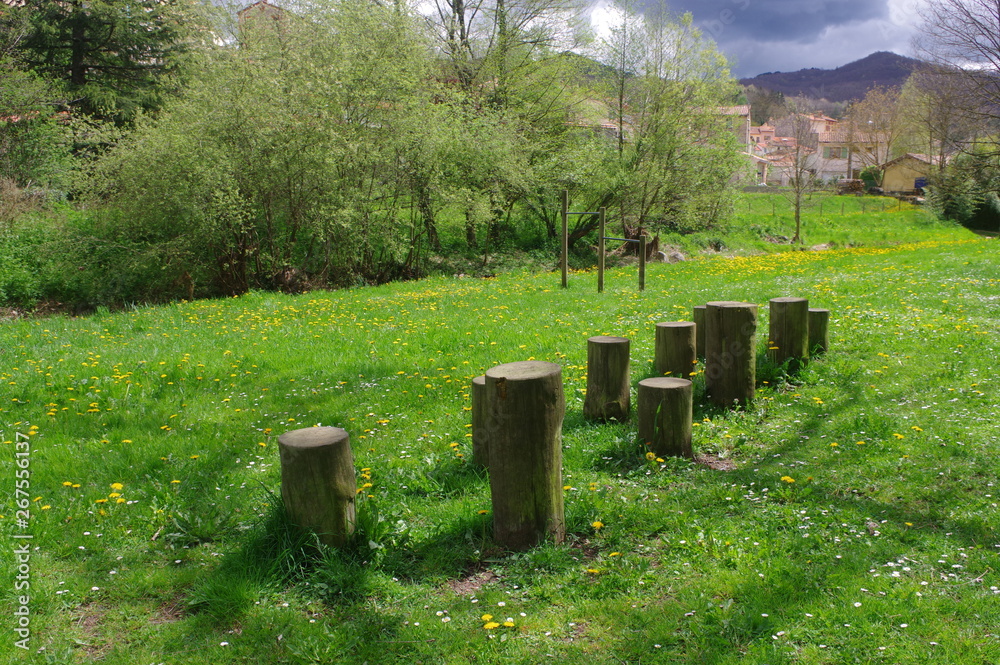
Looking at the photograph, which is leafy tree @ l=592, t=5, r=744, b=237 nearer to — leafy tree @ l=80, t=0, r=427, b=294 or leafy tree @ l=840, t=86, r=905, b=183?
leafy tree @ l=80, t=0, r=427, b=294

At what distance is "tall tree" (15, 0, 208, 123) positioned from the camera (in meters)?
25.1

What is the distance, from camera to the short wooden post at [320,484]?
3654 millimetres

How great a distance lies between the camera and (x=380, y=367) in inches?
312

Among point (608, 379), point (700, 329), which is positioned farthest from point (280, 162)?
point (608, 379)

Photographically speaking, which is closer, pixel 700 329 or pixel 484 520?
pixel 484 520

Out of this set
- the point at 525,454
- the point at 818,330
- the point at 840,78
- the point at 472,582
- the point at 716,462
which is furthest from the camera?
the point at 840,78

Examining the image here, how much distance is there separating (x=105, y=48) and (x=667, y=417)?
97.4ft

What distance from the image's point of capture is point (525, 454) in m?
3.77

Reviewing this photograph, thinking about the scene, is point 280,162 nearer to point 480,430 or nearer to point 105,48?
point 480,430

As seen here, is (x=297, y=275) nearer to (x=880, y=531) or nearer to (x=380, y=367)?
(x=380, y=367)

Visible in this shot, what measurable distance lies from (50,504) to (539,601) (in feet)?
11.3

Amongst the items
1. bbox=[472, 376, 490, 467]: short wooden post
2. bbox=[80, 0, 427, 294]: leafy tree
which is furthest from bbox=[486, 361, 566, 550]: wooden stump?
bbox=[80, 0, 427, 294]: leafy tree

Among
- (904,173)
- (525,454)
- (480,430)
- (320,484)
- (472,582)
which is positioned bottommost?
(472,582)

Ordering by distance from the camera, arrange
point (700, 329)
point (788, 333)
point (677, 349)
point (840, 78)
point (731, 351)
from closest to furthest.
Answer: point (731, 351) → point (677, 349) → point (788, 333) → point (700, 329) → point (840, 78)
